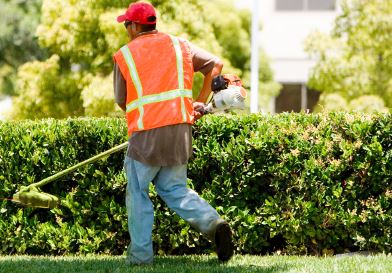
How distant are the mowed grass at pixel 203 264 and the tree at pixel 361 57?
8.55 metres

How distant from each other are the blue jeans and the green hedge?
0.84m

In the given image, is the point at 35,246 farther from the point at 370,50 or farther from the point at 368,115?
the point at 370,50

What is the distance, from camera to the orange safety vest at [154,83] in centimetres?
523

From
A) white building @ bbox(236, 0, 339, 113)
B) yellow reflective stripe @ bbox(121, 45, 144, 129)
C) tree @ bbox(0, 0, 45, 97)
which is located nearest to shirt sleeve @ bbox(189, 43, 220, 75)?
yellow reflective stripe @ bbox(121, 45, 144, 129)

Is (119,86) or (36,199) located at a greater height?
(119,86)

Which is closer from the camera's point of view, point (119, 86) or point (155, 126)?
point (155, 126)

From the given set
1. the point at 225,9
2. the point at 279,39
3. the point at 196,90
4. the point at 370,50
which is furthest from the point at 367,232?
the point at 279,39

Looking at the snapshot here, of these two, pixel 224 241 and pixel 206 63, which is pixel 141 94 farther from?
pixel 224 241

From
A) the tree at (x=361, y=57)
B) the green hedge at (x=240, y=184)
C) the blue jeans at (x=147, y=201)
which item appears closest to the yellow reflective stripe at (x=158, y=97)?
the blue jeans at (x=147, y=201)

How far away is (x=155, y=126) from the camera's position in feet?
17.1

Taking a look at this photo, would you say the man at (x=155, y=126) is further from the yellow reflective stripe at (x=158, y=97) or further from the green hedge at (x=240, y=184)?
the green hedge at (x=240, y=184)

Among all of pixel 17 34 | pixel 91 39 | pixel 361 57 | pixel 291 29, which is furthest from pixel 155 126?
pixel 17 34

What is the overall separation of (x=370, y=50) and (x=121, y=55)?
9787 millimetres

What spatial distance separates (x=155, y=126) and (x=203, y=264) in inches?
38.0
